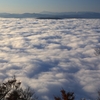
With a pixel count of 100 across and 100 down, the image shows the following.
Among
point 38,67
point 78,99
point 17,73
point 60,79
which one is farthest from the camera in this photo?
point 38,67

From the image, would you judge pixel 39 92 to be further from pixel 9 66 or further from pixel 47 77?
pixel 9 66

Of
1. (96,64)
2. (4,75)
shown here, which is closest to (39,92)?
(4,75)

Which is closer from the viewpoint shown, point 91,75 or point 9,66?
point 91,75

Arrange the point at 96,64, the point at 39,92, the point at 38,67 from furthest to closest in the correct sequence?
the point at 96,64 < the point at 38,67 < the point at 39,92

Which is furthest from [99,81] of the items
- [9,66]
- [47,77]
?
[9,66]

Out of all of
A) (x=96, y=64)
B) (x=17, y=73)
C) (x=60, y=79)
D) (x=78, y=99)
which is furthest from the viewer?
(x=96, y=64)

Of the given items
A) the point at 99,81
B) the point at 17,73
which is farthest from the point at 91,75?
the point at 17,73

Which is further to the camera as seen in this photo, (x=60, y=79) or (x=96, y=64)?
(x=96, y=64)

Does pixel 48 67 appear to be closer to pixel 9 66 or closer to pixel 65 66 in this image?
pixel 65 66

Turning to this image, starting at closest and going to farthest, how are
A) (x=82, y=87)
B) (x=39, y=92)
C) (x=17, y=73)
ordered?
(x=39, y=92) < (x=82, y=87) < (x=17, y=73)
